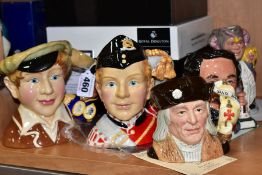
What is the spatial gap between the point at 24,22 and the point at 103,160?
0.47 m

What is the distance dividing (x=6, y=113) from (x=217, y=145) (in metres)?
0.47

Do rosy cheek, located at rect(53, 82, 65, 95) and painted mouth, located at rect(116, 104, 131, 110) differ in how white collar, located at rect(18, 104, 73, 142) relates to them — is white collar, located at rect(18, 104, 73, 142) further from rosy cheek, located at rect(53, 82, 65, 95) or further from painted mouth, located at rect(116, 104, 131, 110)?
painted mouth, located at rect(116, 104, 131, 110)

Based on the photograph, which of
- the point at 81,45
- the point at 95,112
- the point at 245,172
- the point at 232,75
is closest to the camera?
the point at 245,172

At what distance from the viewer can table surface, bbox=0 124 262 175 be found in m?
0.92

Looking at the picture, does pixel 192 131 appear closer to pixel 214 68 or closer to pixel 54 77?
pixel 214 68

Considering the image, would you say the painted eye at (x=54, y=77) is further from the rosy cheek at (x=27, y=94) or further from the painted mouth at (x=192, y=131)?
the painted mouth at (x=192, y=131)

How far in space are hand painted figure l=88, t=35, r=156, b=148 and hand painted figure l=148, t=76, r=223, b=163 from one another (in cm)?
7

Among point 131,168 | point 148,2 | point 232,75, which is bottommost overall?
point 131,168

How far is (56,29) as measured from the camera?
1297 millimetres

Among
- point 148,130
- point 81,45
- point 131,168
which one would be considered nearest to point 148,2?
point 81,45

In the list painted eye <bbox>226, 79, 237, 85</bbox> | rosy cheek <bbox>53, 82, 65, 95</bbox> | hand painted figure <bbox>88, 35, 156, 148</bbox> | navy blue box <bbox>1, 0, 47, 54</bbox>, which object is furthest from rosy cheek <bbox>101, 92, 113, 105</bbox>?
navy blue box <bbox>1, 0, 47, 54</bbox>

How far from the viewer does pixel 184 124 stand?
93 centimetres

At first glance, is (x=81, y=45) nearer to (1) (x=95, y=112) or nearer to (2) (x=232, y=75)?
(1) (x=95, y=112)

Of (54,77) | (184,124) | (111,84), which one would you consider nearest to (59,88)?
(54,77)
